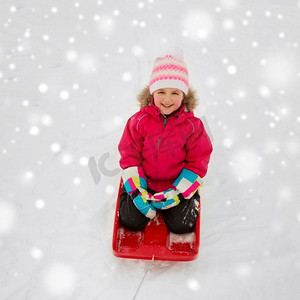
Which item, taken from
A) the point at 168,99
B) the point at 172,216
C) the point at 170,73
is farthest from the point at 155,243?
the point at 170,73

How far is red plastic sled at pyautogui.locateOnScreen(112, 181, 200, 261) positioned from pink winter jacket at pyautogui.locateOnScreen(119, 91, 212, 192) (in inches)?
7.4

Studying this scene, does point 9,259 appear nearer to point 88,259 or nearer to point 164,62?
point 88,259

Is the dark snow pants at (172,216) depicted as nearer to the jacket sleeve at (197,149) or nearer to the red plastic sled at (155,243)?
the red plastic sled at (155,243)

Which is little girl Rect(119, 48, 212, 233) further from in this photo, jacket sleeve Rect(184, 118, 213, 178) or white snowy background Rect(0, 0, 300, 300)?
white snowy background Rect(0, 0, 300, 300)

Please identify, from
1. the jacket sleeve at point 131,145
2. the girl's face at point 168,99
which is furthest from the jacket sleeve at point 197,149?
the jacket sleeve at point 131,145

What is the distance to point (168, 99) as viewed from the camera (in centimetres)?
168

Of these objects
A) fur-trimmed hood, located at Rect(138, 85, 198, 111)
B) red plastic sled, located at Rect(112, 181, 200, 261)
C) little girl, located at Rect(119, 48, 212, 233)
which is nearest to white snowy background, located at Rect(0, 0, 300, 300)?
red plastic sled, located at Rect(112, 181, 200, 261)

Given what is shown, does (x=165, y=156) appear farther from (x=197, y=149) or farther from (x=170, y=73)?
(x=170, y=73)

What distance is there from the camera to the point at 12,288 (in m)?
1.78

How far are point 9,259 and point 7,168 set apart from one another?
0.49 metres

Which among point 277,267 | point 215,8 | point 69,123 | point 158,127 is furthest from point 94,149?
point 215,8

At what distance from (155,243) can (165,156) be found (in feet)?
1.26

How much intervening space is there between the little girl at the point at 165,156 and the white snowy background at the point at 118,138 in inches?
8.1

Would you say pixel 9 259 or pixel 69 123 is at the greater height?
pixel 69 123
